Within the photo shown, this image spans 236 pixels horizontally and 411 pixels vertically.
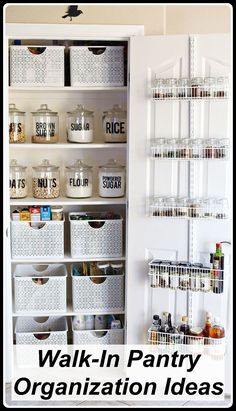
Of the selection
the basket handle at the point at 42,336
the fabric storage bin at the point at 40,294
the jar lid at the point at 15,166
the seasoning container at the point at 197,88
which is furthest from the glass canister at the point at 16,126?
the basket handle at the point at 42,336

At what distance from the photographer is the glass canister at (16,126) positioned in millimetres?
3186

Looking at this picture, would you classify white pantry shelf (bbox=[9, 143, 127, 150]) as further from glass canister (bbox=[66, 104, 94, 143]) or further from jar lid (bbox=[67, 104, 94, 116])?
jar lid (bbox=[67, 104, 94, 116])

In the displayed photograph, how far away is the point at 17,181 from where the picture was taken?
322cm

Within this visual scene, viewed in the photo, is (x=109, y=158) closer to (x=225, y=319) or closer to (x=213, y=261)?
(x=213, y=261)

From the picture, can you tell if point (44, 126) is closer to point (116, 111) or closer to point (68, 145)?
point (68, 145)

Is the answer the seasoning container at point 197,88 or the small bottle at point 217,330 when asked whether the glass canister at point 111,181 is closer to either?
the seasoning container at point 197,88

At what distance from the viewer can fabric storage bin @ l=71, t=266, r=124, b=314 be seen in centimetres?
325

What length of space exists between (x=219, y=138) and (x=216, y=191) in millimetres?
268

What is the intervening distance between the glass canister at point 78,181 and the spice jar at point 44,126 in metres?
0.20

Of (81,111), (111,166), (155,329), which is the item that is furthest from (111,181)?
(155,329)

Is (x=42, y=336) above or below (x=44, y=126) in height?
below

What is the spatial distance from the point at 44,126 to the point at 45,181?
309mm

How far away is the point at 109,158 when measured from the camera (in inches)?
136

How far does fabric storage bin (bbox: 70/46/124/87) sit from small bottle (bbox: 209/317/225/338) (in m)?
1.37
